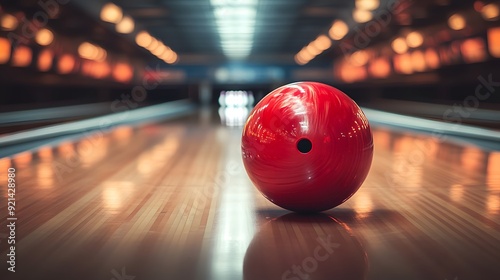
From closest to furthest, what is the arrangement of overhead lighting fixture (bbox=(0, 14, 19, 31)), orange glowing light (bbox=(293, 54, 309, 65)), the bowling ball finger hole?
the bowling ball finger hole → overhead lighting fixture (bbox=(0, 14, 19, 31)) → orange glowing light (bbox=(293, 54, 309, 65))

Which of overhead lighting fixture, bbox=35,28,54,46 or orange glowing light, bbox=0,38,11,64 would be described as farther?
overhead lighting fixture, bbox=35,28,54,46

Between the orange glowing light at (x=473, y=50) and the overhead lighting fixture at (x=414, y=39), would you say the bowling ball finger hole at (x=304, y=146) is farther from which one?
the overhead lighting fixture at (x=414, y=39)

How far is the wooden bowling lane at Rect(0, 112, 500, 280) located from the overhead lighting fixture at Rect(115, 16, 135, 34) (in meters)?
11.8

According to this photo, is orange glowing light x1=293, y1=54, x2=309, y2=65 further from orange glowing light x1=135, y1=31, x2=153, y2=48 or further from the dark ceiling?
orange glowing light x1=135, y1=31, x2=153, y2=48

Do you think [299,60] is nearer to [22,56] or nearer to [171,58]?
[171,58]

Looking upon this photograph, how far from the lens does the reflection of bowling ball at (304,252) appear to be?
2.32 metres

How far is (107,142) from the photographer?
28.1ft

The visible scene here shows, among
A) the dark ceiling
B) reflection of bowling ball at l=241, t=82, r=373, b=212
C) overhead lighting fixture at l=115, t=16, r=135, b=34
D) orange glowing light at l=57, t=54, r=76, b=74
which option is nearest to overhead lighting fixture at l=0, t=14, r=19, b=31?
the dark ceiling

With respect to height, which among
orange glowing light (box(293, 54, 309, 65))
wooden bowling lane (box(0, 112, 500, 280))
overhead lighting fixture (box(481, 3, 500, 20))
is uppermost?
overhead lighting fixture (box(481, 3, 500, 20))

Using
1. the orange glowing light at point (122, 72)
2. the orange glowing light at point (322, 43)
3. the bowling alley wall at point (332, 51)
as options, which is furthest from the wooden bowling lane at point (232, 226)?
the orange glowing light at point (322, 43)

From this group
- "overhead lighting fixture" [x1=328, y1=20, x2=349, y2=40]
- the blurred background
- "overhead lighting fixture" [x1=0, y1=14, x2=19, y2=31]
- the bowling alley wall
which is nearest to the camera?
"overhead lighting fixture" [x1=0, y1=14, x2=19, y2=31]

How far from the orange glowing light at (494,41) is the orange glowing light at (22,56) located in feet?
22.8

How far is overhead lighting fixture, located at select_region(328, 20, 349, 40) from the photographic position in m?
18.3

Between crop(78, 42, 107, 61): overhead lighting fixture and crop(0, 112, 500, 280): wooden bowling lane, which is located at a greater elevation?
crop(78, 42, 107, 61): overhead lighting fixture
